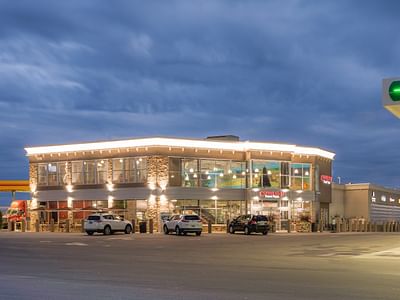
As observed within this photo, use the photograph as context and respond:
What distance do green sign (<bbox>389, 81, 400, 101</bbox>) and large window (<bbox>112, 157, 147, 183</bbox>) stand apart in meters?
34.4

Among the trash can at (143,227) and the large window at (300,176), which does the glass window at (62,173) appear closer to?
the trash can at (143,227)

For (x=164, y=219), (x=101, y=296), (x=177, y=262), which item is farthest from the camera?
(x=164, y=219)

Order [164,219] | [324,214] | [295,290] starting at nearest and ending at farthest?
[295,290] < [164,219] < [324,214]

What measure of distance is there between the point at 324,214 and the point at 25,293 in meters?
58.3

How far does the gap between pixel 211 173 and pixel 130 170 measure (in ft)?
23.8

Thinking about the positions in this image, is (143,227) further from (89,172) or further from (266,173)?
(266,173)

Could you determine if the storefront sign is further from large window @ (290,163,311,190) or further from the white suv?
the white suv

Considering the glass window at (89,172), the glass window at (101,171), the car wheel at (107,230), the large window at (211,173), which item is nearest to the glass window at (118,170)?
the glass window at (101,171)

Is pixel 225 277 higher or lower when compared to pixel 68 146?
Answer: lower

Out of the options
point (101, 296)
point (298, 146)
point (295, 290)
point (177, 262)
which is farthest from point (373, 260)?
point (298, 146)

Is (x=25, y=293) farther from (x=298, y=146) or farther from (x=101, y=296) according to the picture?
(x=298, y=146)

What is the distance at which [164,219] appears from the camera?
52781mm

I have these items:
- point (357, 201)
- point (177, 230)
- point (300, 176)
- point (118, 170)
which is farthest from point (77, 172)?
point (357, 201)

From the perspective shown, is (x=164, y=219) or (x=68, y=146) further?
(x=68, y=146)
